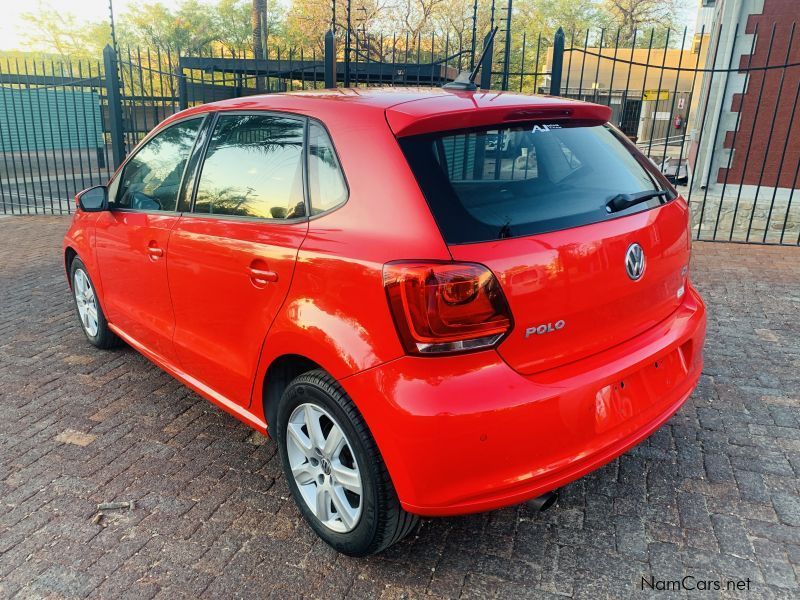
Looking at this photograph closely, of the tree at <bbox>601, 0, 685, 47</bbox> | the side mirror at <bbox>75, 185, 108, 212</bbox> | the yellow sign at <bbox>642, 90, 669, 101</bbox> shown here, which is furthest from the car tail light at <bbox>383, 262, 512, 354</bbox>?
the tree at <bbox>601, 0, 685, 47</bbox>

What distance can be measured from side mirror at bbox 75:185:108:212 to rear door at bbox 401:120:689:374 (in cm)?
249

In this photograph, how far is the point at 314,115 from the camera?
2521 millimetres

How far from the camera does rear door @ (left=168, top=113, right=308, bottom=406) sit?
8.25 ft

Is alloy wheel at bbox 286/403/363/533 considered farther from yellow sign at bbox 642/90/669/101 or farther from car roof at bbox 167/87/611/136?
yellow sign at bbox 642/90/669/101

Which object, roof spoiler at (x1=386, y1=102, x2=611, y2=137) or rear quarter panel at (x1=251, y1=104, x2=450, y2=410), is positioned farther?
roof spoiler at (x1=386, y1=102, x2=611, y2=137)

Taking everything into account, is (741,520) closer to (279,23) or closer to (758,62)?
(758,62)

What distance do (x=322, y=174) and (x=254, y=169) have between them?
51 cm

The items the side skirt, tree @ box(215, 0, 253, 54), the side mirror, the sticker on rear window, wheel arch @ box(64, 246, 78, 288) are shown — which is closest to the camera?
the sticker on rear window

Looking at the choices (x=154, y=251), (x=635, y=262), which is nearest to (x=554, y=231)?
(x=635, y=262)

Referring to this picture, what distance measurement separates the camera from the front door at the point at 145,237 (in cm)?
327

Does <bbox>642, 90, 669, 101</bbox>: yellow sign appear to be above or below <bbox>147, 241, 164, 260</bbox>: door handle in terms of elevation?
above

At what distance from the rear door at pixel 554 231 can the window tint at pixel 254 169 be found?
0.63 meters

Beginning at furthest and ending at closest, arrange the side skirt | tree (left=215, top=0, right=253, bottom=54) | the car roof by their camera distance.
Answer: tree (left=215, top=0, right=253, bottom=54)
the side skirt
the car roof

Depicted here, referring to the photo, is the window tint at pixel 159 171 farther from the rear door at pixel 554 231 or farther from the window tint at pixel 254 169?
the rear door at pixel 554 231
